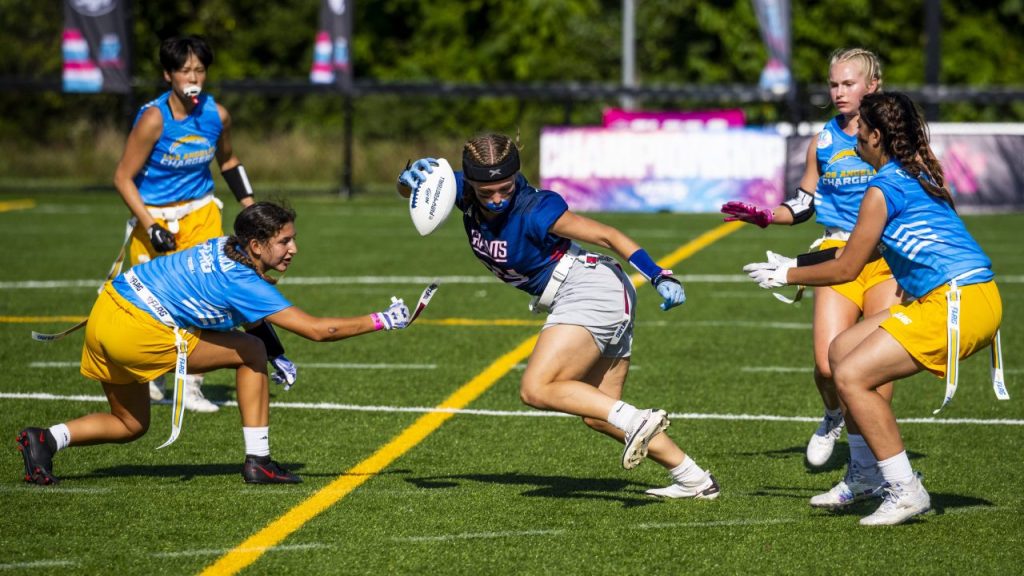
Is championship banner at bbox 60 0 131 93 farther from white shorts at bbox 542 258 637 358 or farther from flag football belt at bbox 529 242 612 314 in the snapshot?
white shorts at bbox 542 258 637 358

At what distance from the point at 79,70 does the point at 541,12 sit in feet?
61.3

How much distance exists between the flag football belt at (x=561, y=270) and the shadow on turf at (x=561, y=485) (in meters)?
0.85

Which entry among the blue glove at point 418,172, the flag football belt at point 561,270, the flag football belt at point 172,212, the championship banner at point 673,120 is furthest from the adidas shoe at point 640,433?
the championship banner at point 673,120

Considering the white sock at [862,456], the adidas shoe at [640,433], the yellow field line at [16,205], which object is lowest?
the yellow field line at [16,205]

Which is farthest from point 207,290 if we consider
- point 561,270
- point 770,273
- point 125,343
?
point 770,273

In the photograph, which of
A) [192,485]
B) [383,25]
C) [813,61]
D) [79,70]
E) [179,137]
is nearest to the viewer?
[192,485]

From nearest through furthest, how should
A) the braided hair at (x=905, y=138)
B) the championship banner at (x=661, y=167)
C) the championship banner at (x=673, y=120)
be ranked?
the braided hair at (x=905, y=138), the championship banner at (x=661, y=167), the championship banner at (x=673, y=120)

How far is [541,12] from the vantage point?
39156 mm

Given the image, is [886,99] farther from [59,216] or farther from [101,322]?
[59,216]

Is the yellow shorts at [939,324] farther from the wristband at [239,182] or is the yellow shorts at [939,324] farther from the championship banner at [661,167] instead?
the championship banner at [661,167]

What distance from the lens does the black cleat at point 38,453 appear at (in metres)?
6.46

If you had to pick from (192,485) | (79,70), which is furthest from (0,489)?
(79,70)

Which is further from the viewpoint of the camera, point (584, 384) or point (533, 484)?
point (533, 484)

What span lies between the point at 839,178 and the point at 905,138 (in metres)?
1.27
